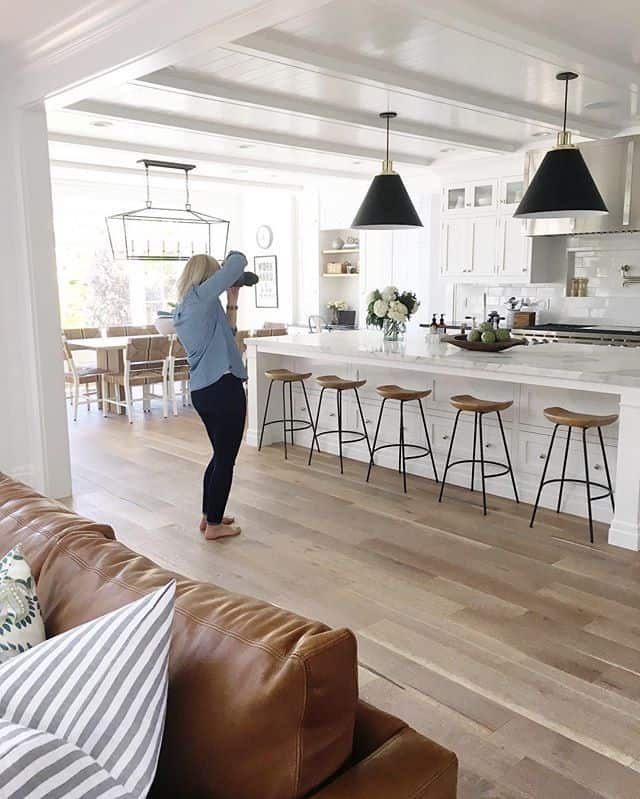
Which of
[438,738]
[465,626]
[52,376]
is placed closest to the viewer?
[438,738]

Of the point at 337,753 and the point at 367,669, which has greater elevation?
the point at 337,753

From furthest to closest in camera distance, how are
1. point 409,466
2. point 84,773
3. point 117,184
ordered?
point 117,184 → point 409,466 → point 84,773

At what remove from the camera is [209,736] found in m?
1.08

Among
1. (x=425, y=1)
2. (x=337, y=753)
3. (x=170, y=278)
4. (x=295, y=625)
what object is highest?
(x=425, y=1)

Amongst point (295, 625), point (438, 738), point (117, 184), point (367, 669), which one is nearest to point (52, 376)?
point (367, 669)

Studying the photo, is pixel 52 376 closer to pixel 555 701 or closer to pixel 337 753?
pixel 555 701

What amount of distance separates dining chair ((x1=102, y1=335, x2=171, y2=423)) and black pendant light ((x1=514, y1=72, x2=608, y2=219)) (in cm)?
444

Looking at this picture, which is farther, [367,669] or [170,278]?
[170,278]

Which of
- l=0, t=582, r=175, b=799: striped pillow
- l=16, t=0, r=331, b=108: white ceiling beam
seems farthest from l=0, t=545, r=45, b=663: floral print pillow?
l=16, t=0, r=331, b=108: white ceiling beam

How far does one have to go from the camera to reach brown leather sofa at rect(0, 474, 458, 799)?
1028mm

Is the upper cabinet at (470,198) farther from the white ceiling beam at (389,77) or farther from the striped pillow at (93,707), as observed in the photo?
the striped pillow at (93,707)

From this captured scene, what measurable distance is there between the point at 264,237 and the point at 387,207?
5886mm

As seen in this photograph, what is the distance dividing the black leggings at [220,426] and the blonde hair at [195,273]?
50 centimetres

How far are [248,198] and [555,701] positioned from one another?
31.6 feet
